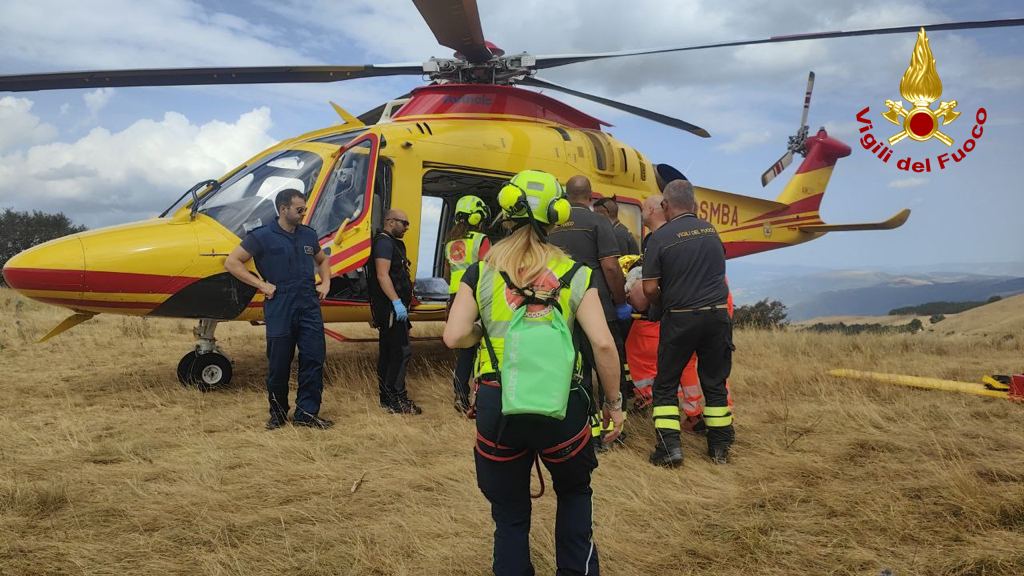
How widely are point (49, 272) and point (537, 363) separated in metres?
4.82

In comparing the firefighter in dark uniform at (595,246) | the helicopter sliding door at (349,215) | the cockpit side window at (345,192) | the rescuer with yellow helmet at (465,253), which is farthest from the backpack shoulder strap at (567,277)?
the cockpit side window at (345,192)

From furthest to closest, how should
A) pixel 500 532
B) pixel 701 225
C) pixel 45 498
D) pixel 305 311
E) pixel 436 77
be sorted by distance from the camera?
1. pixel 436 77
2. pixel 305 311
3. pixel 701 225
4. pixel 45 498
5. pixel 500 532

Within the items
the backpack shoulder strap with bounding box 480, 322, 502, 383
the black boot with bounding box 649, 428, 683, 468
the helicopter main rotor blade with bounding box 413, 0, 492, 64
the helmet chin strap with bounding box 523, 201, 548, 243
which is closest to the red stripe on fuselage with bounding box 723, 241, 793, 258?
the helicopter main rotor blade with bounding box 413, 0, 492, 64

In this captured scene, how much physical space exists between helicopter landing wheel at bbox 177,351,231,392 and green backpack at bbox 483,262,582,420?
494 centimetres

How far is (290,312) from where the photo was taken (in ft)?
16.5

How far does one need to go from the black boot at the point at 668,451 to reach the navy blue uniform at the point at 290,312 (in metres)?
2.58

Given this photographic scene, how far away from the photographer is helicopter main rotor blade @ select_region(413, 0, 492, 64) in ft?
19.8

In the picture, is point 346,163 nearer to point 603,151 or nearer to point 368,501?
point 603,151

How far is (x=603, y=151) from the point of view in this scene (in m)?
8.08

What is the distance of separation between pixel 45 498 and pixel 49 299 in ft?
8.39

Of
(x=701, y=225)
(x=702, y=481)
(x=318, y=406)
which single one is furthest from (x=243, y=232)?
(x=702, y=481)

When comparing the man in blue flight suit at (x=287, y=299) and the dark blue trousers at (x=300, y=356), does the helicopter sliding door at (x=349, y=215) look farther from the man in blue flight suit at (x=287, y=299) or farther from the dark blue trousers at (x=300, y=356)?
the dark blue trousers at (x=300, y=356)

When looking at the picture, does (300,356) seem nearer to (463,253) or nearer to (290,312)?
(290,312)

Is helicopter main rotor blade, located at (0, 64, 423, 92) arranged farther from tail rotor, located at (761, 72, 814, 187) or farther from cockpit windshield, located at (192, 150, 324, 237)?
tail rotor, located at (761, 72, 814, 187)
